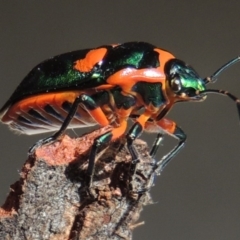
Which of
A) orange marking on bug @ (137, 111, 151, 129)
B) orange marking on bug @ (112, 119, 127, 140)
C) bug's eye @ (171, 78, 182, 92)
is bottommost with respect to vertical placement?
orange marking on bug @ (112, 119, 127, 140)

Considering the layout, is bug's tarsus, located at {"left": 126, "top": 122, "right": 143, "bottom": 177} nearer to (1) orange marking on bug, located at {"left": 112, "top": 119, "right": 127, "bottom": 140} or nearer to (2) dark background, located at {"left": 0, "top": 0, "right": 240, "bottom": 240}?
(1) orange marking on bug, located at {"left": 112, "top": 119, "right": 127, "bottom": 140}

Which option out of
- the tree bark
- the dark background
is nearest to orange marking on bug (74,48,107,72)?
the tree bark

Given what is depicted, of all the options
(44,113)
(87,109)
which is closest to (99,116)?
(87,109)

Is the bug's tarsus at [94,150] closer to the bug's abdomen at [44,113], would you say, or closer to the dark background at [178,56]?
the bug's abdomen at [44,113]

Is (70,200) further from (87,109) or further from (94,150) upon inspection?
(87,109)

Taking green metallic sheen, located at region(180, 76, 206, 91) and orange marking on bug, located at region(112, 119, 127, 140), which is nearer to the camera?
orange marking on bug, located at region(112, 119, 127, 140)

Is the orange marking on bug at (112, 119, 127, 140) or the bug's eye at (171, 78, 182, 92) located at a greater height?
the bug's eye at (171, 78, 182, 92)
